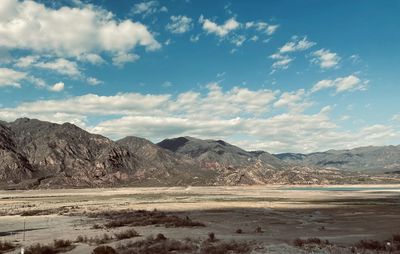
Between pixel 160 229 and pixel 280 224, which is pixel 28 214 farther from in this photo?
pixel 280 224

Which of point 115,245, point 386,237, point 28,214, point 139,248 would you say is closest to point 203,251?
point 139,248

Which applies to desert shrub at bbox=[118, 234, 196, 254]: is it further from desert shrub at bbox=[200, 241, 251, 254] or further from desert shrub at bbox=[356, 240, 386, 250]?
desert shrub at bbox=[356, 240, 386, 250]

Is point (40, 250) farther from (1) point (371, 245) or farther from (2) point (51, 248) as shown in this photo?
(1) point (371, 245)

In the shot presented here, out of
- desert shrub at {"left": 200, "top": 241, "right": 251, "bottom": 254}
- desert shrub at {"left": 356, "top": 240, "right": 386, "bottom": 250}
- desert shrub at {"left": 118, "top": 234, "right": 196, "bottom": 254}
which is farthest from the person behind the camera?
desert shrub at {"left": 356, "top": 240, "right": 386, "bottom": 250}

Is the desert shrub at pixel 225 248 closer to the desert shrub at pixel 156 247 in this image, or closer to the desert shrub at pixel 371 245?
the desert shrub at pixel 156 247

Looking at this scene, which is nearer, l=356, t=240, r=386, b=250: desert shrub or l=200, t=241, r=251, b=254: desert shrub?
l=200, t=241, r=251, b=254: desert shrub

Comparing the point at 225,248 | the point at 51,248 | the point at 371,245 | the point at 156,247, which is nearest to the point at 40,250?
the point at 51,248

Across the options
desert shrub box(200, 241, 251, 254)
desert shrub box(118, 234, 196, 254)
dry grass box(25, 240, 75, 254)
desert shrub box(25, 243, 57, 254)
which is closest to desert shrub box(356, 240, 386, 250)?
desert shrub box(200, 241, 251, 254)

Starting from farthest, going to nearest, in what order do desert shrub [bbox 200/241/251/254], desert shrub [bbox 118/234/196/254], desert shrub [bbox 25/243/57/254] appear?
desert shrub [bbox 25/243/57/254]
desert shrub [bbox 118/234/196/254]
desert shrub [bbox 200/241/251/254]

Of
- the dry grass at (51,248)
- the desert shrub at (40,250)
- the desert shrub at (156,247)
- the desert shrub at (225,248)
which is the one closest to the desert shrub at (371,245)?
the desert shrub at (225,248)
